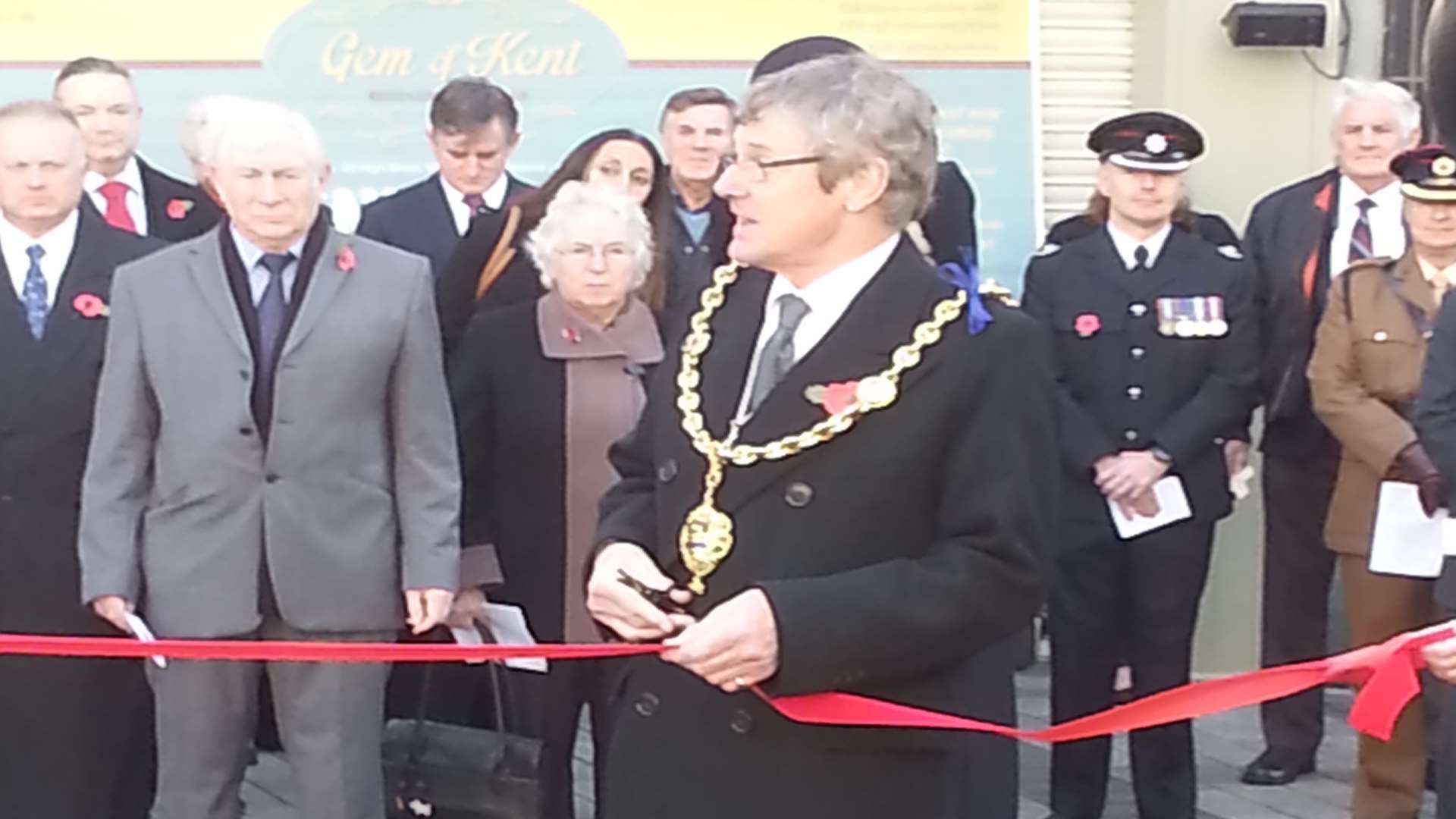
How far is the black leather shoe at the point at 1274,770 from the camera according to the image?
21.5ft

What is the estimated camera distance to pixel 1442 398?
15.1 ft

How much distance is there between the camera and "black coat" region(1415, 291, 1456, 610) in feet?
14.8

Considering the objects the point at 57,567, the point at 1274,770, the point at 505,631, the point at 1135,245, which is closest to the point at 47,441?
the point at 57,567

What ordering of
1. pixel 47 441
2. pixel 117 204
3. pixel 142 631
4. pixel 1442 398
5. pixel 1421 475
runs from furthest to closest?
pixel 117 204
pixel 1421 475
pixel 47 441
pixel 1442 398
pixel 142 631

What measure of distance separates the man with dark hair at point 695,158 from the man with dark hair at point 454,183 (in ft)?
1.60

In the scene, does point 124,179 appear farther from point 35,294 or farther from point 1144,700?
point 1144,700

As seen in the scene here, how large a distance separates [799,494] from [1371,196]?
403 cm

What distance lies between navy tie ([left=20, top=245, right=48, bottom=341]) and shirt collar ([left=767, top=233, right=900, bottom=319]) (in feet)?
8.12

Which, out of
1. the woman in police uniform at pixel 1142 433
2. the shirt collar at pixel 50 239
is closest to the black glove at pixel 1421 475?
the woman in police uniform at pixel 1142 433

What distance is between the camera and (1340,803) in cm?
634

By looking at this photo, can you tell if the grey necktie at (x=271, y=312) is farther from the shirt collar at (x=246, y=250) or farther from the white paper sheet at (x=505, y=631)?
the white paper sheet at (x=505, y=631)

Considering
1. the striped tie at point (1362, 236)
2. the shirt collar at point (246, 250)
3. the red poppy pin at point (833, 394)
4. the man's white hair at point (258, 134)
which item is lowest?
the red poppy pin at point (833, 394)

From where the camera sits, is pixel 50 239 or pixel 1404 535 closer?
pixel 50 239

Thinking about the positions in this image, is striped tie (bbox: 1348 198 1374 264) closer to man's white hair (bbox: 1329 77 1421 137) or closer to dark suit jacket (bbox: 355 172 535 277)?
man's white hair (bbox: 1329 77 1421 137)
